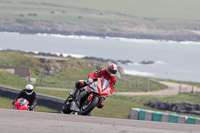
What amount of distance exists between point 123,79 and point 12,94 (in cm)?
5092

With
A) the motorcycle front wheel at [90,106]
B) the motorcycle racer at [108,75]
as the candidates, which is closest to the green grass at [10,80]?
the motorcycle racer at [108,75]

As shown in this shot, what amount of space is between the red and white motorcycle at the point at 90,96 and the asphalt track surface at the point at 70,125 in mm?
2409

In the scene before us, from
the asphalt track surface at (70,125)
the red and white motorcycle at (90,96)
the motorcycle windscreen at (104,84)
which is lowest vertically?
the asphalt track surface at (70,125)

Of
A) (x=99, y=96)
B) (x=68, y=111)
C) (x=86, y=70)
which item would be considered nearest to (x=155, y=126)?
(x=99, y=96)

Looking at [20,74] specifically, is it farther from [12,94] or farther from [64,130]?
[64,130]

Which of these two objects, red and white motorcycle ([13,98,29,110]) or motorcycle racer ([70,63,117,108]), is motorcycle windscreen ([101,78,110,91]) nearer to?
motorcycle racer ([70,63,117,108])

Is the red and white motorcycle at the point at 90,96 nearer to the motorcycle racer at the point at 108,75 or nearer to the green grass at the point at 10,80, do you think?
the motorcycle racer at the point at 108,75

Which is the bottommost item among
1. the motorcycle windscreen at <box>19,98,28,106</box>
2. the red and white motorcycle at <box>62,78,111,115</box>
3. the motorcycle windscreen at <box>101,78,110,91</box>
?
the motorcycle windscreen at <box>19,98,28,106</box>

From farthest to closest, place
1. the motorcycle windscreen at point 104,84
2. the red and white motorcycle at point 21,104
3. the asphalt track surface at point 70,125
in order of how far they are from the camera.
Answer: the red and white motorcycle at point 21,104
the motorcycle windscreen at point 104,84
the asphalt track surface at point 70,125

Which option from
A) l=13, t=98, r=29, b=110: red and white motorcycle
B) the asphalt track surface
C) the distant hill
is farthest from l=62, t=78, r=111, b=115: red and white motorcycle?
the distant hill

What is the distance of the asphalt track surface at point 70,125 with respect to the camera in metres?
10.6

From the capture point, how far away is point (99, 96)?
1509 centimetres

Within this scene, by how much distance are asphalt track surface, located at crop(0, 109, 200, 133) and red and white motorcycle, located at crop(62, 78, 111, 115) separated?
7.90ft

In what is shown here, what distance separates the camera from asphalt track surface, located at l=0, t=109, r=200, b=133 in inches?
417
